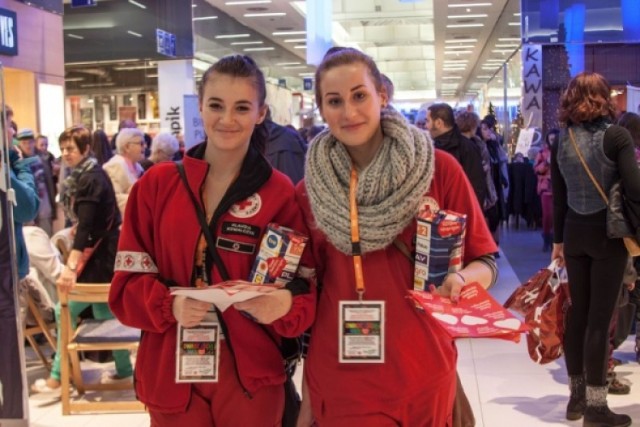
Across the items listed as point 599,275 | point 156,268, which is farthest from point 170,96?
point 156,268

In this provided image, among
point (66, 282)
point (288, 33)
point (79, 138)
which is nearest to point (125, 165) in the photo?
point (79, 138)

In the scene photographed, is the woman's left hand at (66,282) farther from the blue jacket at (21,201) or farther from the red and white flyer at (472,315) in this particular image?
the red and white flyer at (472,315)

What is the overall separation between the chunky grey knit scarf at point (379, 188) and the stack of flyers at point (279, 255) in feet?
0.23

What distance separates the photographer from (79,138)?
4445 mm

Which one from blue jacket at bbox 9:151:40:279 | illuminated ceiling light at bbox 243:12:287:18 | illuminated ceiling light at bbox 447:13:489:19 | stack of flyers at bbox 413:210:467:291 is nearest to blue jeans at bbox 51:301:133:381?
blue jacket at bbox 9:151:40:279

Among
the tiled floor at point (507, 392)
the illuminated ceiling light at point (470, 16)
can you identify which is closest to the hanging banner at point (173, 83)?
the illuminated ceiling light at point (470, 16)

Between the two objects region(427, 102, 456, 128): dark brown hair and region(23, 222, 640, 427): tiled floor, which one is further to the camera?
region(427, 102, 456, 128): dark brown hair

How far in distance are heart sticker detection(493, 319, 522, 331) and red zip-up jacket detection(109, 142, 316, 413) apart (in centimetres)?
41

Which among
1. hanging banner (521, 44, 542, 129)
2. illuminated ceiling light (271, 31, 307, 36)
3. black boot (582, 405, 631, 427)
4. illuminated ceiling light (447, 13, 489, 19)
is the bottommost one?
black boot (582, 405, 631, 427)

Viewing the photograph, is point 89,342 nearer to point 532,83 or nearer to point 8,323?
point 8,323

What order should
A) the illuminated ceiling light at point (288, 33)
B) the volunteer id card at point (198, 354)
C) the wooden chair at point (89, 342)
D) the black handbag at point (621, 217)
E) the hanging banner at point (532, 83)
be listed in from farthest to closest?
the illuminated ceiling light at point (288, 33) < the hanging banner at point (532, 83) < the wooden chair at point (89, 342) < the black handbag at point (621, 217) < the volunteer id card at point (198, 354)

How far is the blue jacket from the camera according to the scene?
3432 millimetres

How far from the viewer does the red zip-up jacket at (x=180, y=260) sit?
1.74m

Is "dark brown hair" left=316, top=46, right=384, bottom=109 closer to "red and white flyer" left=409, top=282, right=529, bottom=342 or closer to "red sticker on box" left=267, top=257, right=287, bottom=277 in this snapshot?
"red sticker on box" left=267, top=257, right=287, bottom=277
